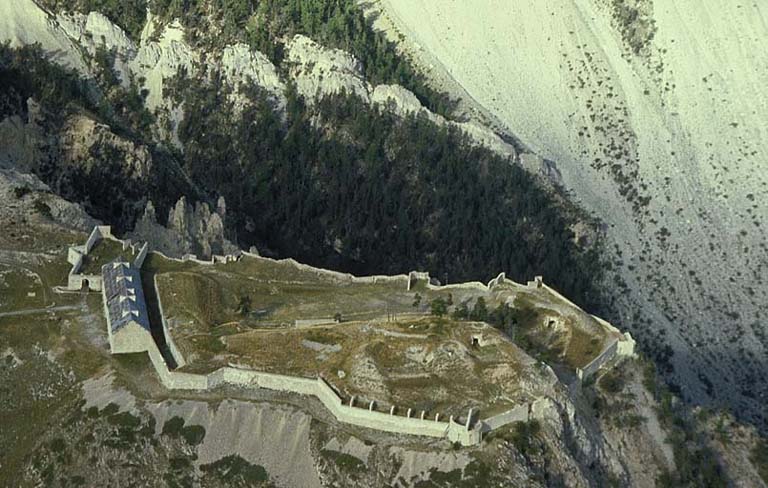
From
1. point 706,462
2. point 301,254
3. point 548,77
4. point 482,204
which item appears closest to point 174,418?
point 706,462

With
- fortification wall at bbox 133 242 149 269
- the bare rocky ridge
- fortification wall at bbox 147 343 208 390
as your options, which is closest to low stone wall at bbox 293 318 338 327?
the bare rocky ridge

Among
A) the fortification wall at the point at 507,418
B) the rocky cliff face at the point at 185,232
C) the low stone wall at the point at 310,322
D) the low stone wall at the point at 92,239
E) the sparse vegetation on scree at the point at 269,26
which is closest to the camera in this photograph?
the fortification wall at the point at 507,418

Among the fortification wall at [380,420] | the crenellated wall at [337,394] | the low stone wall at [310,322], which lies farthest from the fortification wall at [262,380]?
the low stone wall at [310,322]

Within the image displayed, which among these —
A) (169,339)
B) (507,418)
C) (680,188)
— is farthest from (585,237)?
(507,418)

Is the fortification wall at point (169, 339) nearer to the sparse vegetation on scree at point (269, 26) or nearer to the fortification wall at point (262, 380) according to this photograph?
the fortification wall at point (262, 380)

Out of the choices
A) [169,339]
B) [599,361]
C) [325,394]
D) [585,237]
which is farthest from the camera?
[585,237]

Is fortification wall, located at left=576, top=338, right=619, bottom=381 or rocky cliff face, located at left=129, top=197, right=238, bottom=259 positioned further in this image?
rocky cliff face, located at left=129, top=197, right=238, bottom=259

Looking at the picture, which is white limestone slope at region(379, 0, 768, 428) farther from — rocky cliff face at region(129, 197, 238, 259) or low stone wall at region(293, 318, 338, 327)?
low stone wall at region(293, 318, 338, 327)

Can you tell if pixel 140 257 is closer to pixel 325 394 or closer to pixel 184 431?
pixel 184 431
